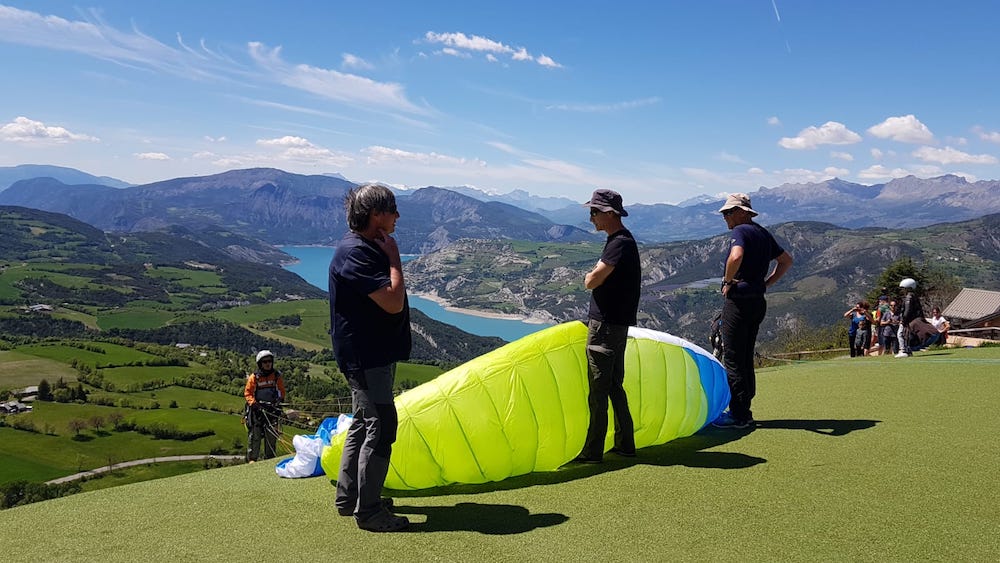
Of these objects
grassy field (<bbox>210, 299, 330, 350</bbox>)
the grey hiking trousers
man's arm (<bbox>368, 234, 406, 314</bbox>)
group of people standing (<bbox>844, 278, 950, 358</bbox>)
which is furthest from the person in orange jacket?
grassy field (<bbox>210, 299, 330, 350</bbox>)

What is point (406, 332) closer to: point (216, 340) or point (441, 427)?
point (441, 427)

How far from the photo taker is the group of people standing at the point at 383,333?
13.9 feet

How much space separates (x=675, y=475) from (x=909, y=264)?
44966 mm

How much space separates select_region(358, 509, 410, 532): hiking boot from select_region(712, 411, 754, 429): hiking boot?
397 centimetres

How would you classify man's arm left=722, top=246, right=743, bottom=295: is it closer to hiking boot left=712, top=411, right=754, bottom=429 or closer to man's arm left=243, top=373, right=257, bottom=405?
hiking boot left=712, top=411, right=754, bottom=429

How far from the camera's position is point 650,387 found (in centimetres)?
621

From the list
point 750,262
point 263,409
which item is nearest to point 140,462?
point 263,409

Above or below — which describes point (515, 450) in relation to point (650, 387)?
below

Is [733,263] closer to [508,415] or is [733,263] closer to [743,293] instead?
[743,293]

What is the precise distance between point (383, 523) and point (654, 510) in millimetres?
1891

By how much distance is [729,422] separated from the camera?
22.7 feet

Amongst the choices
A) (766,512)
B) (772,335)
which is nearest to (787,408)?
(766,512)

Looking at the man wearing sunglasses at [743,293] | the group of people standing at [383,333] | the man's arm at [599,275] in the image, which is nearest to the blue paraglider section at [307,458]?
the group of people standing at [383,333]

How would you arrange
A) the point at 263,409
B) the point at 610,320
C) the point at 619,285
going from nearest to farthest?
the point at 619,285 → the point at 610,320 → the point at 263,409
